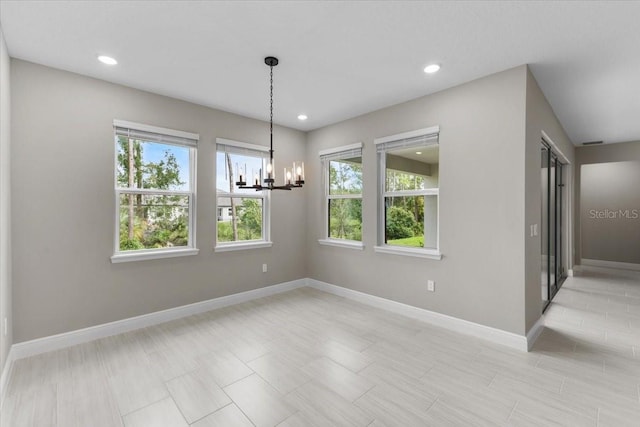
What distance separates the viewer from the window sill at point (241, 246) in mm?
4148

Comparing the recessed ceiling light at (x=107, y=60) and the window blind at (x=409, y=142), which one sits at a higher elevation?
the recessed ceiling light at (x=107, y=60)

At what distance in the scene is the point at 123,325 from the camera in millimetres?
3312

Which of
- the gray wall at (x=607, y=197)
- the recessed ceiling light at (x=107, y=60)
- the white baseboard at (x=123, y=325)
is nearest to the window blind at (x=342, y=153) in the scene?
the white baseboard at (x=123, y=325)

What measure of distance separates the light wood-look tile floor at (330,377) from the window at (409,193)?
0.99 metres

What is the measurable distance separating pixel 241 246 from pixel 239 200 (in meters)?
0.69

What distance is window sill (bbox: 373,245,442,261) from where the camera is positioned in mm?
3531

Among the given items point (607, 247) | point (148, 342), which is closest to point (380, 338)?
point (148, 342)

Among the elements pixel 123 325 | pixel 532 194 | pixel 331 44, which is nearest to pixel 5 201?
pixel 123 325

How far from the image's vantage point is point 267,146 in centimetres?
467

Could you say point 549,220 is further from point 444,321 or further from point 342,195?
point 342,195

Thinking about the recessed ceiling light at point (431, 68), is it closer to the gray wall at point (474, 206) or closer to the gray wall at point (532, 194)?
the gray wall at point (474, 206)

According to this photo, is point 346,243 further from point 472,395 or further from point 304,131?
point 472,395

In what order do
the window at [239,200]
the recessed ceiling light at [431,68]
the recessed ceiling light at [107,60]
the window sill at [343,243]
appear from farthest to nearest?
A: the window sill at [343,243] → the window at [239,200] → the recessed ceiling light at [431,68] → the recessed ceiling light at [107,60]

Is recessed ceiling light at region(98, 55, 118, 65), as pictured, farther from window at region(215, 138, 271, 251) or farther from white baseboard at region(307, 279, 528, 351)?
white baseboard at region(307, 279, 528, 351)
